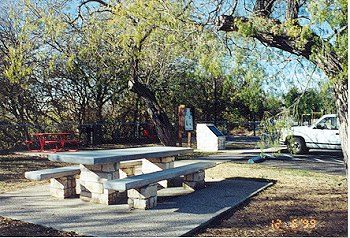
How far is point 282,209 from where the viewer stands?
19.5 ft

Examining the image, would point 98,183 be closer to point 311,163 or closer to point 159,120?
point 159,120

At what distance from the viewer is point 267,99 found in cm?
725

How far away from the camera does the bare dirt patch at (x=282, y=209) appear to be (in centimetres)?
481

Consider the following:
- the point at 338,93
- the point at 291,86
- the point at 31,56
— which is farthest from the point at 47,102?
the point at 338,93

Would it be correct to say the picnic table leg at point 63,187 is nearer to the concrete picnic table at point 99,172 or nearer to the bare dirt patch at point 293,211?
the concrete picnic table at point 99,172

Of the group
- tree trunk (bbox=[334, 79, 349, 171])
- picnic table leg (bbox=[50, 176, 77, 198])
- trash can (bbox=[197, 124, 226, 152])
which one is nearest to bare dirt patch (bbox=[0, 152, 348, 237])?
tree trunk (bbox=[334, 79, 349, 171])

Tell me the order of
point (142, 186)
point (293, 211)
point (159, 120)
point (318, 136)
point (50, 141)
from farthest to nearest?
point (318, 136)
point (50, 141)
point (159, 120)
point (293, 211)
point (142, 186)

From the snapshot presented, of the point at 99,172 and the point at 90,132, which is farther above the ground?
the point at 90,132

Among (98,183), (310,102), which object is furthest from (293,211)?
(98,183)

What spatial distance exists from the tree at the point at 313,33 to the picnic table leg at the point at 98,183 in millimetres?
3013

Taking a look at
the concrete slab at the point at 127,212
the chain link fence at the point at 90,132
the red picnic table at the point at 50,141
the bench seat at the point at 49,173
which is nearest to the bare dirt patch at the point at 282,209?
the concrete slab at the point at 127,212

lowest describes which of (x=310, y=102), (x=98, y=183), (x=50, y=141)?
(x=98, y=183)

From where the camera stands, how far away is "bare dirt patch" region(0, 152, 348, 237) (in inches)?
189

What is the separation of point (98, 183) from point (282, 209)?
2969mm
